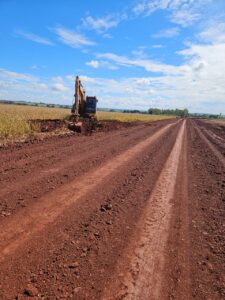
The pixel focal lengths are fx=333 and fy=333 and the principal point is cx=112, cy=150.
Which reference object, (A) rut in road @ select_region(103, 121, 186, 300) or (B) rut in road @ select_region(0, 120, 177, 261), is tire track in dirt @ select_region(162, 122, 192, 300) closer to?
(A) rut in road @ select_region(103, 121, 186, 300)

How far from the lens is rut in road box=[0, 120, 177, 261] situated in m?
4.50

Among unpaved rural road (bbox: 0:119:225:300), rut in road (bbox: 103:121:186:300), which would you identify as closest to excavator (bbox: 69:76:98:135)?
unpaved rural road (bbox: 0:119:225:300)

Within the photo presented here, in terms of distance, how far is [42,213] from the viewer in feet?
18.4

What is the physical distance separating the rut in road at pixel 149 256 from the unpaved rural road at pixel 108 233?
0.01 metres

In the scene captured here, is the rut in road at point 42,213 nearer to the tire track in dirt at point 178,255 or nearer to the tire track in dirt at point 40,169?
the tire track in dirt at point 40,169

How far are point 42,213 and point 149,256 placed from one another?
207 centimetres

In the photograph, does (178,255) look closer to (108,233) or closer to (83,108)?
(108,233)

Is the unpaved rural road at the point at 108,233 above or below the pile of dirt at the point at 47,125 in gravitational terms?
above

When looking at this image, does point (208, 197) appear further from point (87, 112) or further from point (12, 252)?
point (87, 112)

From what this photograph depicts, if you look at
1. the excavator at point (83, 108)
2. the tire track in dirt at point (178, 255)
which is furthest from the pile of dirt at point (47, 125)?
the tire track in dirt at point (178, 255)

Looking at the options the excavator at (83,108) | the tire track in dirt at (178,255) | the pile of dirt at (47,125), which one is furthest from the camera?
the excavator at (83,108)

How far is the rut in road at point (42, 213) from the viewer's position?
4.50m

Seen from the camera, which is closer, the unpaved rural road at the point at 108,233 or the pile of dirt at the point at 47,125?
the unpaved rural road at the point at 108,233

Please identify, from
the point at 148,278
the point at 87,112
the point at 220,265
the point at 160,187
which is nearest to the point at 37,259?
the point at 148,278
